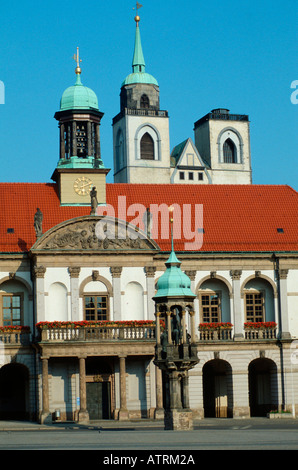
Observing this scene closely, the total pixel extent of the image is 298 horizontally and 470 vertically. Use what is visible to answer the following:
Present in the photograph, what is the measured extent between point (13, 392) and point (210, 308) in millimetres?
12448

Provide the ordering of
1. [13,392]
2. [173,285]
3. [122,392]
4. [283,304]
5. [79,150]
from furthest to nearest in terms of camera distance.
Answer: [79,150] < [283,304] < [13,392] < [122,392] < [173,285]

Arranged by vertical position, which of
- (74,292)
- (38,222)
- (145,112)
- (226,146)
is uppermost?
(145,112)

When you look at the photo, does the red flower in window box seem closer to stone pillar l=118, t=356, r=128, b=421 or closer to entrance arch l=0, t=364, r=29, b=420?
stone pillar l=118, t=356, r=128, b=421

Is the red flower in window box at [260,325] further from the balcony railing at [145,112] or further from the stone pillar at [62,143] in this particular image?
the balcony railing at [145,112]

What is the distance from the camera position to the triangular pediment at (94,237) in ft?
194

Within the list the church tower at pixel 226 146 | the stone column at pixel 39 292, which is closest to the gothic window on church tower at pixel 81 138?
the stone column at pixel 39 292

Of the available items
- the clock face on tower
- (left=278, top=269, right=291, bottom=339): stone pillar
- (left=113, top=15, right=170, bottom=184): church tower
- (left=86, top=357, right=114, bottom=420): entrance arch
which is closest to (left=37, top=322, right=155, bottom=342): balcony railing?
(left=86, top=357, right=114, bottom=420): entrance arch

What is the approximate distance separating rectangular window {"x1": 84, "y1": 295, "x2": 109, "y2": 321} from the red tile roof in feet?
14.8

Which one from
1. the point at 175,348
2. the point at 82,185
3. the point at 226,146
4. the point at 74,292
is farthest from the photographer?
the point at 226,146

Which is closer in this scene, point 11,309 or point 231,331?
point 11,309

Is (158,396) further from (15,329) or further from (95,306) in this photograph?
(15,329)

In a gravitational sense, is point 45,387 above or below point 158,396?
above

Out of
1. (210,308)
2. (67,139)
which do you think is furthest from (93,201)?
(210,308)

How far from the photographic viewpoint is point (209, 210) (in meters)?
66.1
